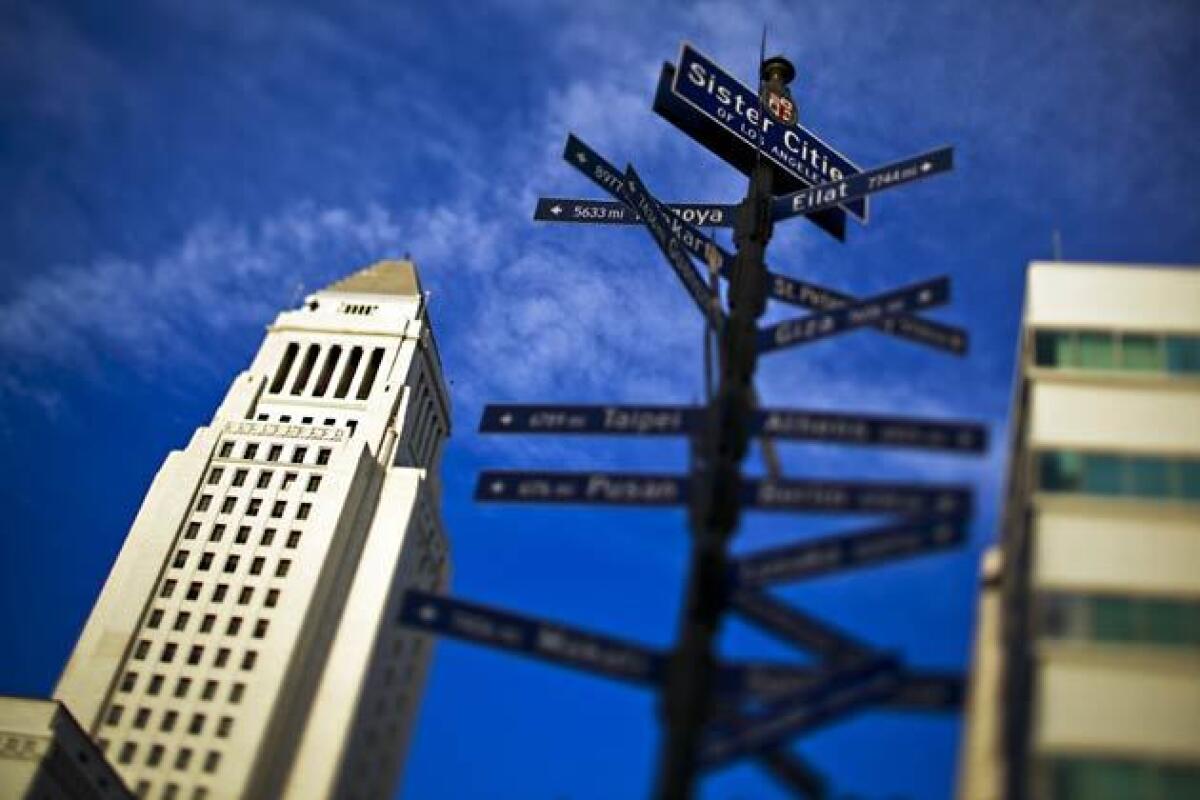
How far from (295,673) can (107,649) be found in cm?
1107

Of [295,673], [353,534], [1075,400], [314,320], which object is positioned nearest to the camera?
[1075,400]

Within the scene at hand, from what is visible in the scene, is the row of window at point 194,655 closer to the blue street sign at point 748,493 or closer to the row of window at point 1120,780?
the blue street sign at point 748,493

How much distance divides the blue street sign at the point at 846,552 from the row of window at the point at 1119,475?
5.04m

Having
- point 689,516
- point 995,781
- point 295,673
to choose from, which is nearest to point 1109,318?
point 995,781

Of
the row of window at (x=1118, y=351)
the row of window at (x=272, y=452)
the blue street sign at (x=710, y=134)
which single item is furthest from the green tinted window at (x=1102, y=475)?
the row of window at (x=272, y=452)

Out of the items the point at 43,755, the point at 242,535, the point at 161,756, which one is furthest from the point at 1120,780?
the point at 242,535

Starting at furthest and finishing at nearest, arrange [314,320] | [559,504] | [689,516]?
[314,320]
[559,504]
[689,516]

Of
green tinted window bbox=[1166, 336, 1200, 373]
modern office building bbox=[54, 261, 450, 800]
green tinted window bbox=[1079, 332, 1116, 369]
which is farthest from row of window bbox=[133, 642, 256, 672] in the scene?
green tinted window bbox=[1166, 336, 1200, 373]

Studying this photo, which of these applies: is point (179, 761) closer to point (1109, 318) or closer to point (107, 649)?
point (107, 649)

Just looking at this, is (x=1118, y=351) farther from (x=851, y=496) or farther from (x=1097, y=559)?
(x=851, y=496)

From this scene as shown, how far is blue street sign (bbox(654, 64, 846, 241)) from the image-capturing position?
1471 centimetres

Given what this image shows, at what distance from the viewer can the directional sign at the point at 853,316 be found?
12.0 m

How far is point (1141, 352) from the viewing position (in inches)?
631

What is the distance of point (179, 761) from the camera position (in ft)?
179
